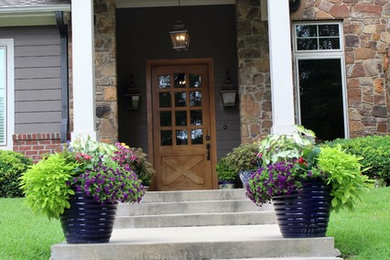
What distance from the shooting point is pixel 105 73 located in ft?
27.3

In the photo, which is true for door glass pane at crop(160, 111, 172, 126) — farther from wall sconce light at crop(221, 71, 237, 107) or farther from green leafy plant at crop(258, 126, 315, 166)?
green leafy plant at crop(258, 126, 315, 166)

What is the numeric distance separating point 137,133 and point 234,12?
94.6 inches

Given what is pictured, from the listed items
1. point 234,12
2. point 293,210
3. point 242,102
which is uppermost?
point 234,12

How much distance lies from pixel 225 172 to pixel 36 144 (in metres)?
2.80

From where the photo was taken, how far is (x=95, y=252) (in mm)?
3982

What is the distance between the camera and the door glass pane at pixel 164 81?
352 inches

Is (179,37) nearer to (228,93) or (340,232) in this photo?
(228,93)

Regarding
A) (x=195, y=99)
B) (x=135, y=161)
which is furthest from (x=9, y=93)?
(x=195, y=99)

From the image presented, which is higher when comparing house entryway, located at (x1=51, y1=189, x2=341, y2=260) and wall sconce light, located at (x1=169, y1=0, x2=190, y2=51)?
wall sconce light, located at (x1=169, y1=0, x2=190, y2=51)

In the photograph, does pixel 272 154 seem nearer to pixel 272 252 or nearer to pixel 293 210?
pixel 293 210

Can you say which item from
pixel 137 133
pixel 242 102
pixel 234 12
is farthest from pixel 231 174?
pixel 234 12

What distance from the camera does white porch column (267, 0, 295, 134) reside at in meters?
6.54

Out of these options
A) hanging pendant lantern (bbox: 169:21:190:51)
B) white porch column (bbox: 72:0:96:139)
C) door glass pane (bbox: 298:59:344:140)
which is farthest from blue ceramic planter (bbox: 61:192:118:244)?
door glass pane (bbox: 298:59:344:140)

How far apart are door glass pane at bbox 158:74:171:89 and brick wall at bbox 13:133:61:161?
5.85 feet
